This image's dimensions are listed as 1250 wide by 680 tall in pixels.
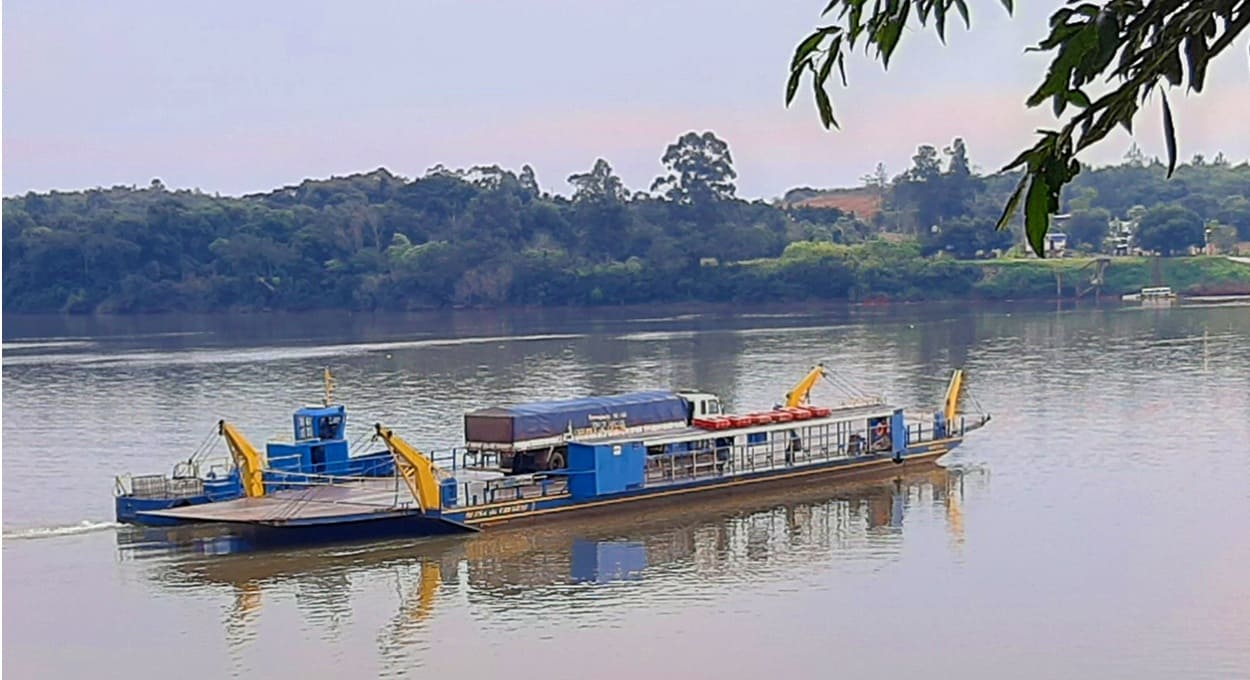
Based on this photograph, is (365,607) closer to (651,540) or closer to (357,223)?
(651,540)

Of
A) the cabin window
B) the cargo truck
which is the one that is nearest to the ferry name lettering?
the cargo truck

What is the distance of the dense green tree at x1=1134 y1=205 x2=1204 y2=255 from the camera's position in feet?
230

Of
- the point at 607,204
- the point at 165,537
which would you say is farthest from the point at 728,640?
the point at 607,204

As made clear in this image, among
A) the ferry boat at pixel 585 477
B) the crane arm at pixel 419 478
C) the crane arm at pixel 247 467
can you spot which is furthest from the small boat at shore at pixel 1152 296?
the crane arm at pixel 419 478

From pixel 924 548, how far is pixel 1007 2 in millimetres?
16390

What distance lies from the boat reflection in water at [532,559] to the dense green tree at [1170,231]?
52590 millimetres

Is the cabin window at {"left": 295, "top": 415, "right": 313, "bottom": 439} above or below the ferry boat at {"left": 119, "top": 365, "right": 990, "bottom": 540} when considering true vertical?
above

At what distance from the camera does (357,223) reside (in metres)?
73.4

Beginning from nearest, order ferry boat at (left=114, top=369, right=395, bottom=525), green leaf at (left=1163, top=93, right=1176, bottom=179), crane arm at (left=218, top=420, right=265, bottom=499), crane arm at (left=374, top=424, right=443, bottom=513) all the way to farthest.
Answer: green leaf at (left=1163, top=93, right=1176, bottom=179) → crane arm at (left=374, top=424, right=443, bottom=513) → crane arm at (left=218, top=420, right=265, bottom=499) → ferry boat at (left=114, top=369, right=395, bottom=525)

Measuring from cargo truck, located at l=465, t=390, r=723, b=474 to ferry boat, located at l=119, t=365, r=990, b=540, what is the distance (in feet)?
0.30

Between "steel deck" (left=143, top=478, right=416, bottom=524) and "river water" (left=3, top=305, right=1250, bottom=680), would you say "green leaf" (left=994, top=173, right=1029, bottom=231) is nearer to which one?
"river water" (left=3, top=305, right=1250, bottom=680)

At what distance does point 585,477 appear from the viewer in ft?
64.8

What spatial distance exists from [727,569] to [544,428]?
146 inches

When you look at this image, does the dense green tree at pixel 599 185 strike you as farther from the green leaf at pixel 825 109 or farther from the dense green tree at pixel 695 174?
the green leaf at pixel 825 109
